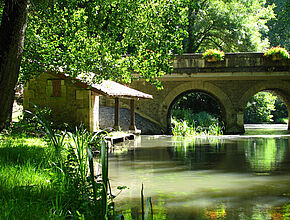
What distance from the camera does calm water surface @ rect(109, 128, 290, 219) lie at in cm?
431

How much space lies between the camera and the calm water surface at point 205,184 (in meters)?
4.31

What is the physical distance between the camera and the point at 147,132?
1950 cm

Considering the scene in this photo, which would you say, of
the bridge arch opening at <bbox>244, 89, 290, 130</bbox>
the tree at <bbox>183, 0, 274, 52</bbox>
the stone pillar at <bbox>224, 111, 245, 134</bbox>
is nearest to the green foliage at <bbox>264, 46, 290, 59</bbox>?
the stone pillar at <bbox>224, 111, 245, 134</bbox>

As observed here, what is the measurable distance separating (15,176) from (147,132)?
50.6 ft

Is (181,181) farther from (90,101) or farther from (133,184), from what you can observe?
(90,101)

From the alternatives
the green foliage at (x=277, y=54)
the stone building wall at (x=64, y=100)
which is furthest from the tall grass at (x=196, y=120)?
the stone building wall at (x=64, y=100)

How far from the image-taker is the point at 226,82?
20.3m

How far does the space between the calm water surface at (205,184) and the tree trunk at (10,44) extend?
236 centimetres

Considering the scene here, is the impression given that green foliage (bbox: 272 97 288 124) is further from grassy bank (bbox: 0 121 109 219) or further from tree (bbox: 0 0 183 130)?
grassy bank (bbox: 0 121 109 219)

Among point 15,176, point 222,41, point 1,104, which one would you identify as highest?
point 222,41

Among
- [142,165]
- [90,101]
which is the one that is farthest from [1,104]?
[90,101]

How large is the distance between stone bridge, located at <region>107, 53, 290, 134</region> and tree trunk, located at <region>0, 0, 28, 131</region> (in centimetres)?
1347

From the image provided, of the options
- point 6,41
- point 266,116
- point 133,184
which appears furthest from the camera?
point 266,116

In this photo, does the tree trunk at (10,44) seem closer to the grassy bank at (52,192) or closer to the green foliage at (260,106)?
the grassy bank at (52,192)
